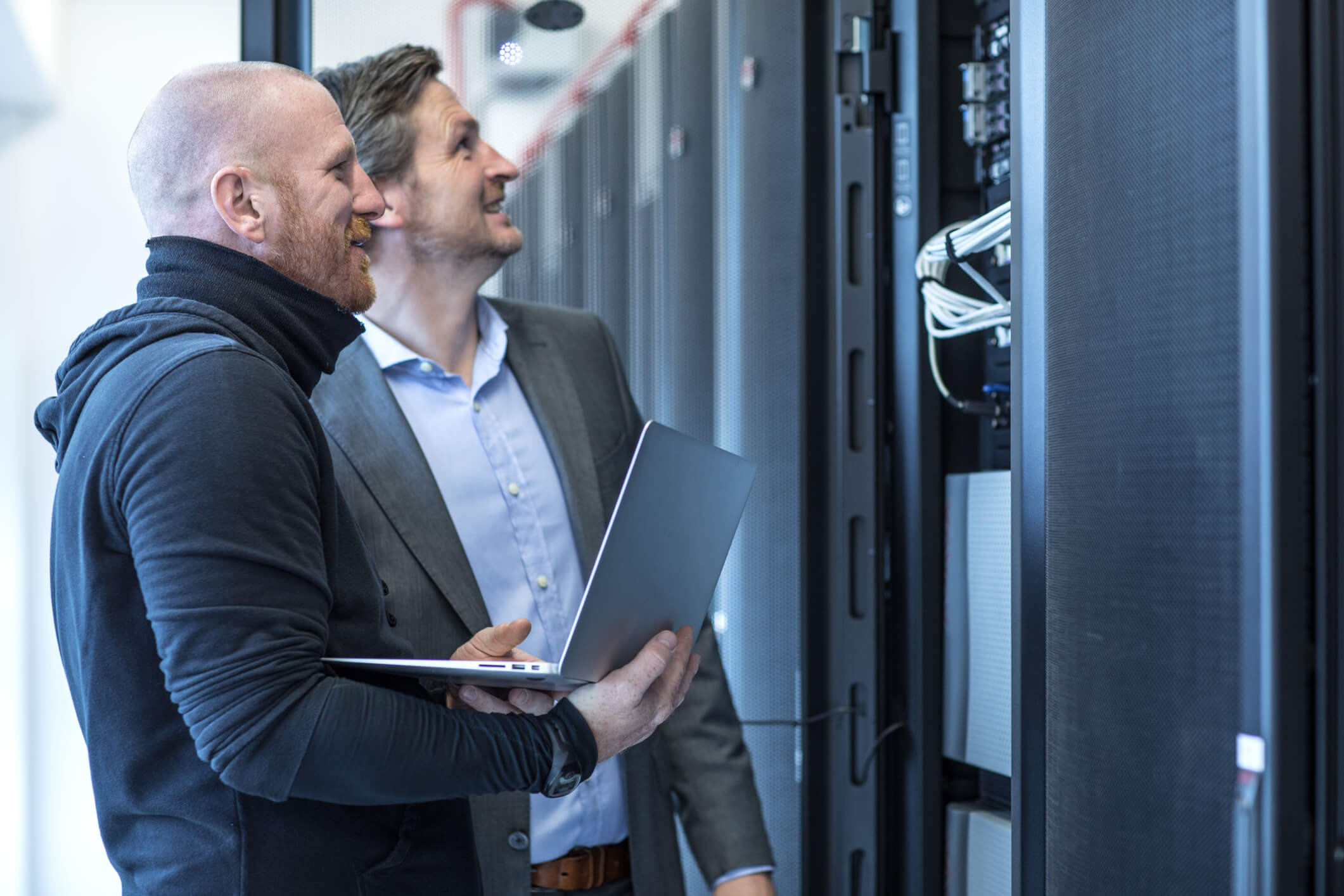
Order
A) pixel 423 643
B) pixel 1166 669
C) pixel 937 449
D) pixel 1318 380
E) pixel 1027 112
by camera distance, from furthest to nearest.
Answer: pixel 937 449 → pixel 423 643 → pixel 1027 112 → pixel 1166 669 → pixel 1318 380

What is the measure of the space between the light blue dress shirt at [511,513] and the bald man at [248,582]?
1.28ft

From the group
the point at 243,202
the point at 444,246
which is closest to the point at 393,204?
the point at 444,246

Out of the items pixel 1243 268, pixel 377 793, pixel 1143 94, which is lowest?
pixel 377 793

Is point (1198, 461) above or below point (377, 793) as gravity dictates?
above

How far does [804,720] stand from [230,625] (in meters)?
1.16

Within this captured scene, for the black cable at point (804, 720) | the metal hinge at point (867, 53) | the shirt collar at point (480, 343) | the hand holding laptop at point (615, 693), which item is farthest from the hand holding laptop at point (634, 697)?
the metal hinge at point (867, 53)

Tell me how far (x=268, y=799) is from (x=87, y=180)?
132cm

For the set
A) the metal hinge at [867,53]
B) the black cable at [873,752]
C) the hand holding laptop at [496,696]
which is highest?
the metal hinge at [867,53]

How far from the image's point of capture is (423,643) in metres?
1.36

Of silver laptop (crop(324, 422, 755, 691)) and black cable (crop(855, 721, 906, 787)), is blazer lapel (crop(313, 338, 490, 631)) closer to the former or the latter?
silver laptop (crop(324, 422, 755, 691))

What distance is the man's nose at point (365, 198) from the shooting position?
3.43ft

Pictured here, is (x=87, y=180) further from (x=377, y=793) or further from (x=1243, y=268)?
(x=1243, y=268)

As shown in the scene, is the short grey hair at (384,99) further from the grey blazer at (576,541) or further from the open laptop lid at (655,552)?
the open laptop lid at (655,552)

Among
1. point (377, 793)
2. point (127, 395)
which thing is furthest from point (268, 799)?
point (127, 395)
